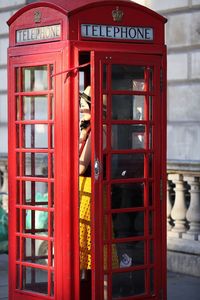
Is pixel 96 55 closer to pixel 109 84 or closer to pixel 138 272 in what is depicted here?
pixel 109 84

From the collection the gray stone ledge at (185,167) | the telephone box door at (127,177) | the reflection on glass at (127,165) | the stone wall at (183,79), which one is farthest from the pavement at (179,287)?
the reflection on glass at (127,165)

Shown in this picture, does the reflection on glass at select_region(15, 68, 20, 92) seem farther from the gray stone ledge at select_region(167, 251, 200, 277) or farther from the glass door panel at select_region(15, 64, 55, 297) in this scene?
the gray stone ledge at select_region(167, 251, 200, 277)

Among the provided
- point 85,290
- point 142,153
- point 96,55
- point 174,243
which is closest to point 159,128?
point 142,153

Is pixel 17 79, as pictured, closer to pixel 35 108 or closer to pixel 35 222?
pixel 35 108

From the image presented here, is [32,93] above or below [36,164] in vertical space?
above

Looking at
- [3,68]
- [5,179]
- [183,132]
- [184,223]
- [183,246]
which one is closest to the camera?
[183,246]

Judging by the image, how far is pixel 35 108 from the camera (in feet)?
24.3

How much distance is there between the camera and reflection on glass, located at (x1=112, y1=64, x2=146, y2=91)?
7133 mm

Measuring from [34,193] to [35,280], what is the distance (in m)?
0.67

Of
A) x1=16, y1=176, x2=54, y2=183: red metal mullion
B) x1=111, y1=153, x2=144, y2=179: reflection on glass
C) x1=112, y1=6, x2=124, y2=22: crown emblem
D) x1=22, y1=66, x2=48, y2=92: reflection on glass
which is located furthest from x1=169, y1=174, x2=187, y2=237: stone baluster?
x1=112, y1=6, x2=124, y2=22: crown emblem

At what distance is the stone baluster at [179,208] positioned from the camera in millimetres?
10680

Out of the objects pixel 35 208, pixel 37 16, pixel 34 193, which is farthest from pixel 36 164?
pixel 37 16

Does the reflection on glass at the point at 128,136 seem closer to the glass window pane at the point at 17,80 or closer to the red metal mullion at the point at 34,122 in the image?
the red metal mullion at the point at 34,122

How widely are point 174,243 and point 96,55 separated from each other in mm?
3986
